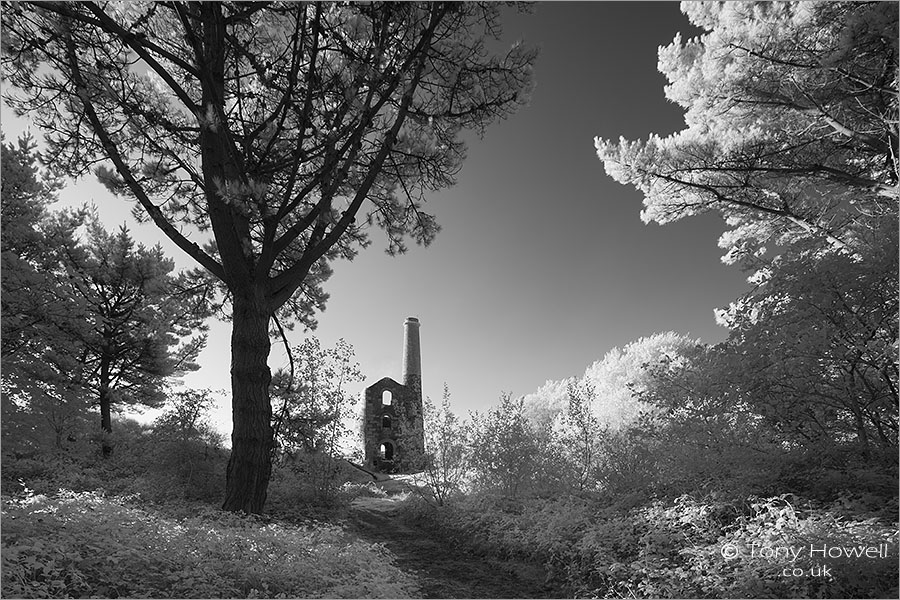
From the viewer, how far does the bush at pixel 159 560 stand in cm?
273

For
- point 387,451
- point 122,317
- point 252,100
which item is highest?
point 252,100

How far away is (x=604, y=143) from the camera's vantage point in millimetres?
8594

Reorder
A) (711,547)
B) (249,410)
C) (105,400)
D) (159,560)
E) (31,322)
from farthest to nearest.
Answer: (105,400)
(31,322)
(249,410)
(711,547)
(159,560)

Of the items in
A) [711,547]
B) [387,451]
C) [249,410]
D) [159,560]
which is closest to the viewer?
[159,560]

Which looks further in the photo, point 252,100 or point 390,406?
point 390,406

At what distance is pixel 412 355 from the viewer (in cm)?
2377

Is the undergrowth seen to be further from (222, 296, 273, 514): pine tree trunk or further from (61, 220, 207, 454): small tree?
(61, 220, 207, 454): small tree

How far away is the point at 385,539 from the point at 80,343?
30.8 feet

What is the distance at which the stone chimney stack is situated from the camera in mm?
23266

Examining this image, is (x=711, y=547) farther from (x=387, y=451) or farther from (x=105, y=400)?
(x=387, y=451)

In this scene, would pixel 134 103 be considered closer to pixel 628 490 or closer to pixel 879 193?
pixel 628 490


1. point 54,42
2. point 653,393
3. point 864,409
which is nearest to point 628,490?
point 653,393

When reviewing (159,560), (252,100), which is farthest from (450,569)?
(252,100)

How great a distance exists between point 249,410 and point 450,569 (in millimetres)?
3355
